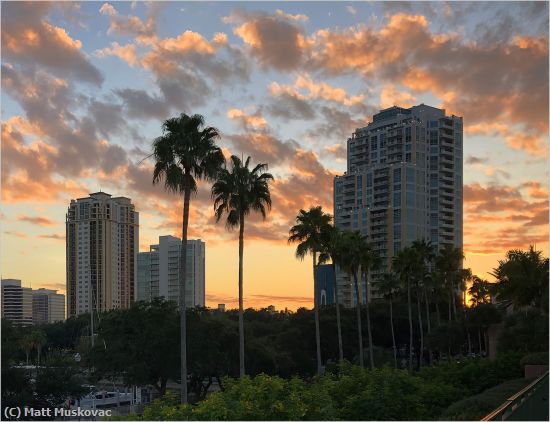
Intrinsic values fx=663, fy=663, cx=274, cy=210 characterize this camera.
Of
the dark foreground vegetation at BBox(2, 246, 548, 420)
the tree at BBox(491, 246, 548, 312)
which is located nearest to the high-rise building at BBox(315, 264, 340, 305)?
the dark foreground vegetation at BBox(2, 246, 548, 420)

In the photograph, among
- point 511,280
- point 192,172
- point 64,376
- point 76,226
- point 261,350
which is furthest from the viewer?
point 76,226

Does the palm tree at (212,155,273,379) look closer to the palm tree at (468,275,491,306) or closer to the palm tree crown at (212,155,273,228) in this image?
the palm tree crown at (212,155,273,228)

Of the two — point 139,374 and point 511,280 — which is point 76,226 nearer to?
point 139,374

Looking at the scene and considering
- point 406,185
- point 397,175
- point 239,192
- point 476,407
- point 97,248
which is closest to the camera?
point 476,407

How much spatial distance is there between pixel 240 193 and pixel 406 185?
121674mm

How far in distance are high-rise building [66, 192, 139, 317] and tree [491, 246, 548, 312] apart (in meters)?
135

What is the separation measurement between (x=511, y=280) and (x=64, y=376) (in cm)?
3110

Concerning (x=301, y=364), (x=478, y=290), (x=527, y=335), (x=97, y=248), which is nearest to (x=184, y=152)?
(x=527, y=335)

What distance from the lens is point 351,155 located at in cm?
17675

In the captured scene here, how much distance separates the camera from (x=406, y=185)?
15800cm

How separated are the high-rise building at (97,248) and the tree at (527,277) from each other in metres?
135

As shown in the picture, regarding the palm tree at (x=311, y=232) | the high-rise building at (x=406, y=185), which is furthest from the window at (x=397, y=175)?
the palm tree at (x=311, y=232)

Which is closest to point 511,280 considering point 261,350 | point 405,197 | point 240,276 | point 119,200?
point 240,276

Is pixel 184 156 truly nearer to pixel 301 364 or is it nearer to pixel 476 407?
pixel 476 407
